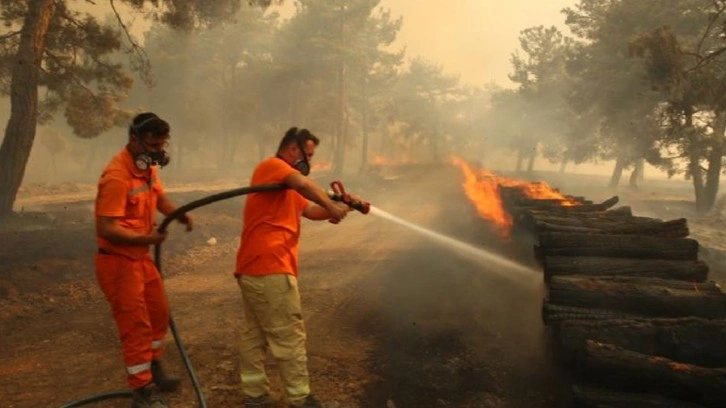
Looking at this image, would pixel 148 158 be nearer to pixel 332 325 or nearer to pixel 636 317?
pixel 332 325

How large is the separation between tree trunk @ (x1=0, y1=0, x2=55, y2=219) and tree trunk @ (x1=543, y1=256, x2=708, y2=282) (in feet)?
42.5

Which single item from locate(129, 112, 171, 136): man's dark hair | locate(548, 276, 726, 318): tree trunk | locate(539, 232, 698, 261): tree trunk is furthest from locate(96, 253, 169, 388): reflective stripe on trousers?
locate(539, 232, 698, 261): tree trunk

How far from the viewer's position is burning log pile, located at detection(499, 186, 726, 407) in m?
3.70

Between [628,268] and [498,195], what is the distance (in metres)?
11.3

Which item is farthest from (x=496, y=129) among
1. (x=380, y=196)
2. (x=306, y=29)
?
(x=380, y=196)

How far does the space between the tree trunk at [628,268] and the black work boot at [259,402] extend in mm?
3431

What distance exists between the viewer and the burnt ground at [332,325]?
178 inches

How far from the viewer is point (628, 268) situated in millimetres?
5371

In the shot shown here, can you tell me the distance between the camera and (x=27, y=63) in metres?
11.9

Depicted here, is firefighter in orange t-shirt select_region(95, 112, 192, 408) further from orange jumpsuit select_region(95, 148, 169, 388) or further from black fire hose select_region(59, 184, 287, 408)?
black fire hose select_region(59, 184, 287, 408)

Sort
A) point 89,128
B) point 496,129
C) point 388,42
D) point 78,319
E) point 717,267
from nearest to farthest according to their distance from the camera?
point 78,319
point 717,267
point 89,128
point 388,42
point 496,129

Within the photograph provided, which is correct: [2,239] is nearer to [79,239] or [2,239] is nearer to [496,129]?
[79,239]

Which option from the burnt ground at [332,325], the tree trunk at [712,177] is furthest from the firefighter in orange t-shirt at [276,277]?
the tree trunk at [712,177]

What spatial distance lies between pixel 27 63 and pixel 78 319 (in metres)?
8.79
